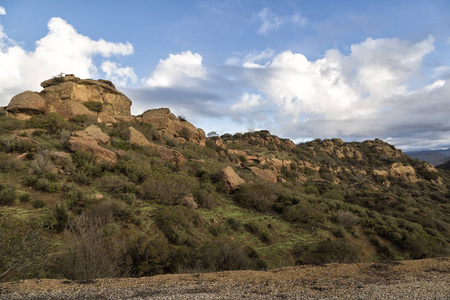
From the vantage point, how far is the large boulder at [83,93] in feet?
76.0

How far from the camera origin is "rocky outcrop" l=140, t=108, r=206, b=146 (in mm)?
28734

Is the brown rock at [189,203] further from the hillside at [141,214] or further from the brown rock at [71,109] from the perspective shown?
the brown rock at [71,109]

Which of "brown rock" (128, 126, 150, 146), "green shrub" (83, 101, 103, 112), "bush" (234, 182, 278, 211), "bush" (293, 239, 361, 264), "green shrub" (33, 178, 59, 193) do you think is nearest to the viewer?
"bush" (293, 239, 361, 264)

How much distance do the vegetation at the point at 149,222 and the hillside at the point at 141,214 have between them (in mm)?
54

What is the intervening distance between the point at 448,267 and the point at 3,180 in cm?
1877

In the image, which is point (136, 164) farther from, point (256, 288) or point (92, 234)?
point (256, 288)

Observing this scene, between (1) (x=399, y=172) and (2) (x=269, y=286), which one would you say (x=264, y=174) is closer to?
(2) (x=269, y=286)

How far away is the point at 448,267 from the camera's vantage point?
19.8 feet

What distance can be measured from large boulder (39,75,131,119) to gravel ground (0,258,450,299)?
24.2m

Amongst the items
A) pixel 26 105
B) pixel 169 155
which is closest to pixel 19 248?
pixel 169 155

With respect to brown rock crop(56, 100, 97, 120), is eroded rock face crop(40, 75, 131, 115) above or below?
above

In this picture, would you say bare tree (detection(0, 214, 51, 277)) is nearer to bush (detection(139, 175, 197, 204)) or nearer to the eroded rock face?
bush (detection(139, 175, 197, 204))

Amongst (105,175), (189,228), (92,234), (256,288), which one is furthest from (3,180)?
(256,288)

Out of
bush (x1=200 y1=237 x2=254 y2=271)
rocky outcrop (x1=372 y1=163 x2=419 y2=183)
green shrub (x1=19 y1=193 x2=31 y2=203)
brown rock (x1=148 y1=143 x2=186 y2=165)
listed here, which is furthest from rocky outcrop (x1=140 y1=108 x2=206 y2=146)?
rocky outcrop (x1=372 y1=163 x2=419 y2=183)
